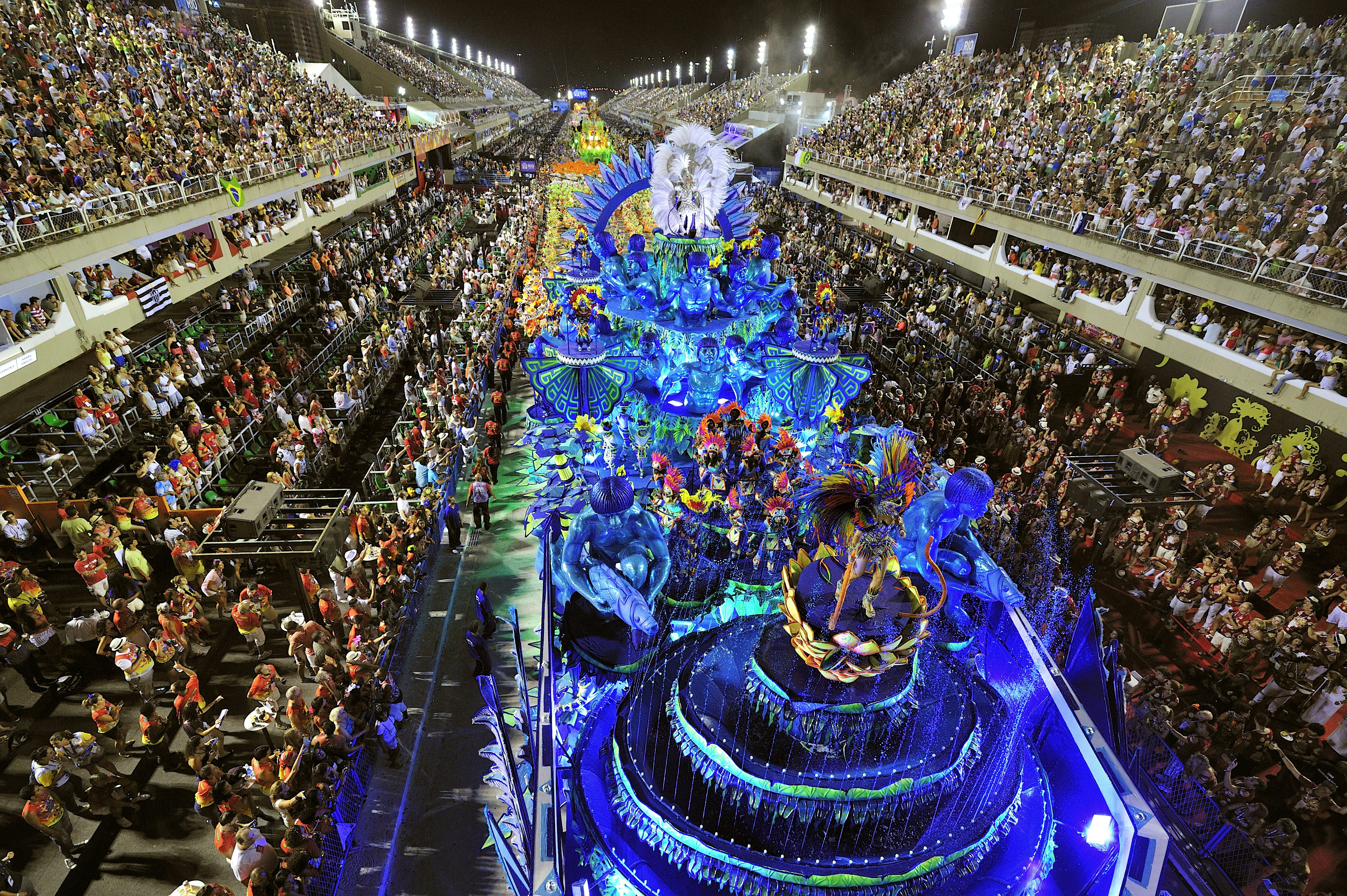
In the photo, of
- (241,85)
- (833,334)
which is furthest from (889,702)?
(241,85)

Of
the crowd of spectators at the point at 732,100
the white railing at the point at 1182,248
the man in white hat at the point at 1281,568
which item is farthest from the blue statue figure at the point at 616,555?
the crowd of spectators at the point at 732,100

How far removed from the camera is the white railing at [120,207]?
1191cm

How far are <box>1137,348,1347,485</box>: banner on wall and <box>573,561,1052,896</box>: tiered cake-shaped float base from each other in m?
→ 12.8

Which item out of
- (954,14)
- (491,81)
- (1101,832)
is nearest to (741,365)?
(1101,832)

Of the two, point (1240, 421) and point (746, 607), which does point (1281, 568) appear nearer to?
point (1240, 421)

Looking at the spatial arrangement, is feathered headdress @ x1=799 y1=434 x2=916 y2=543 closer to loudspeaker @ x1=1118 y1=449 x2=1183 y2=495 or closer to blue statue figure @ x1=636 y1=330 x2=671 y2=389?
blue statue figure @ x1=636 y1=330 x2=671 y2=389

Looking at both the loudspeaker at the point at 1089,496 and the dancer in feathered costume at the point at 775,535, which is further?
the loudspeaker at the point at 1089,496

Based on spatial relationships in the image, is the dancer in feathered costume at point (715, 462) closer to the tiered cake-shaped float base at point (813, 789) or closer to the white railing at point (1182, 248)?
the tiered cake-shaped float base at point (813, 789)

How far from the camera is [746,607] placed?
7.34m

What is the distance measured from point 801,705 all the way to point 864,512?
157 centimetres

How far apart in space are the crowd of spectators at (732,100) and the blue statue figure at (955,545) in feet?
170

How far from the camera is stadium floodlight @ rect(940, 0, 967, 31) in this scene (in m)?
40.9

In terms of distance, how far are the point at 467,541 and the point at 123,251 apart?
11601 millimetres

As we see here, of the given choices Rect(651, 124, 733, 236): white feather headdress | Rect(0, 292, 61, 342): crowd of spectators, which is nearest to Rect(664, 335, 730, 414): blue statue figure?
Rect(651, 124, 733, 236): white feather headdress
